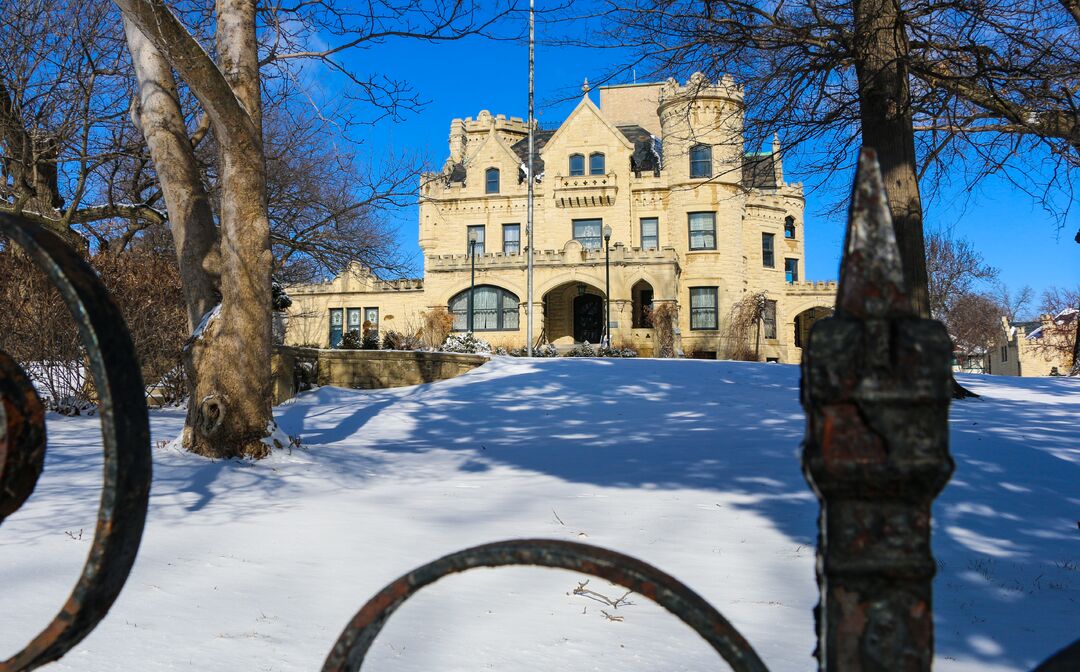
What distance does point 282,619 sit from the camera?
3.34 meters

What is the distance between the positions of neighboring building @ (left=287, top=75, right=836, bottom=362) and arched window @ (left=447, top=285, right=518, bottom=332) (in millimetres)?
56

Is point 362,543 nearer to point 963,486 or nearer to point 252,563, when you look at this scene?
point 252,563

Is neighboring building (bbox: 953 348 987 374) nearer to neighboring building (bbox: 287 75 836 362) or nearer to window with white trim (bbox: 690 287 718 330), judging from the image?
neighboring building (bbox: 287 75 836 362)

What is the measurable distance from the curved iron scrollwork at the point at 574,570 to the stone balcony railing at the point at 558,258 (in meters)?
31.5

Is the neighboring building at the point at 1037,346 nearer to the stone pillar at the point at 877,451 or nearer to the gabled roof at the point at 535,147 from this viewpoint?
the gabled roof at the point at 535,147

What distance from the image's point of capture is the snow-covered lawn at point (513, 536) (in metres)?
3.07

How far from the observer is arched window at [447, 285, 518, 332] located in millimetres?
33719

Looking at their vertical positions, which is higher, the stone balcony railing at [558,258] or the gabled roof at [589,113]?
the gabled roof at [589,113]

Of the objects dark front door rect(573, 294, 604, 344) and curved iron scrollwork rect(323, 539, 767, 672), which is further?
dark front door rect(573, 294, 604, 344)

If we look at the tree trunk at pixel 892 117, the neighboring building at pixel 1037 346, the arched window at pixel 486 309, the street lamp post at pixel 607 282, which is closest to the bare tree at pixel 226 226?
the tree trunk at pixel 892 117

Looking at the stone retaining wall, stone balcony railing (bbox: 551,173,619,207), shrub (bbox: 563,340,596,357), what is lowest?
the stone retaining wall

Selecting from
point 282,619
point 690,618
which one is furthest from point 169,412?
point 690,618

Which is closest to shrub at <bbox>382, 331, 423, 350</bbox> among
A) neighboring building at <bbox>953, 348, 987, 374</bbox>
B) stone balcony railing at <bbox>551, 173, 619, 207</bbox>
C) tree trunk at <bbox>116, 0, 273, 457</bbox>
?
stone balcony railing at <bbox>551, 173, 619, 207</bbox>

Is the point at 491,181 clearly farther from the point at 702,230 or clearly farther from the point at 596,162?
the point at 702,230
